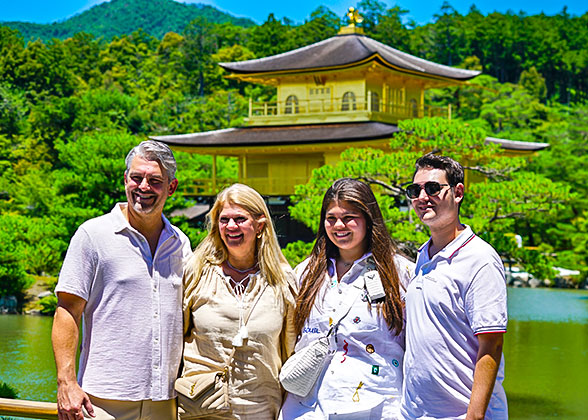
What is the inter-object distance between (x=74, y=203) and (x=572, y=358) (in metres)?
10.8

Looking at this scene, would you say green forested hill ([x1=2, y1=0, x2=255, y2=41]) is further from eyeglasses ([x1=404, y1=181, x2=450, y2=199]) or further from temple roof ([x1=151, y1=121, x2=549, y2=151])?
eyeglasses ([x1=404, y1=181, x2=450, y2=199])

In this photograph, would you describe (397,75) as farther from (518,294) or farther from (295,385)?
(295,385)

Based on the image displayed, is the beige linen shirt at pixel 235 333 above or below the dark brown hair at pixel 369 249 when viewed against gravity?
below

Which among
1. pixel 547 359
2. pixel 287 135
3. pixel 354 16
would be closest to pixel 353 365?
pixel 547 359

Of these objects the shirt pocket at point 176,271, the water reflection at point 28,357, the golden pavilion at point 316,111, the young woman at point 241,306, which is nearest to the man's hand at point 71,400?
the young woman at point 241,306

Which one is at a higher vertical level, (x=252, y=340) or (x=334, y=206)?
(x=334, y=206)

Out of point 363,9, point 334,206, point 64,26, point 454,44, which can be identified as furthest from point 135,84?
point 64,26

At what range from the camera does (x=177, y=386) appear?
282 cm

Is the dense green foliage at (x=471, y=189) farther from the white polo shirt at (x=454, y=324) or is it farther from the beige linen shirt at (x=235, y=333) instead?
the white polo shirt at (x=454, y=324)

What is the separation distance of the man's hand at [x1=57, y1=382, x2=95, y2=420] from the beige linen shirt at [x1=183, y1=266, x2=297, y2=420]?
15.8 inches

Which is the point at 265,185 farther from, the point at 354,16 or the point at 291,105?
the point at 354,16

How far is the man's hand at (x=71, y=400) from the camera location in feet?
8.66

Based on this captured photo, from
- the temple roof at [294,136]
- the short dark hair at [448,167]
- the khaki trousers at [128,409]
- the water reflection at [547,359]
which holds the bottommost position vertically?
the water reflection at [547,359]

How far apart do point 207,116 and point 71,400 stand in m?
32.1
